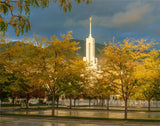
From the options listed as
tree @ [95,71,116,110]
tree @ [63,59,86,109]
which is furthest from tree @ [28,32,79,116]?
tree @ [95,71,116,110]

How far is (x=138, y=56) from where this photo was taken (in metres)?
28.9

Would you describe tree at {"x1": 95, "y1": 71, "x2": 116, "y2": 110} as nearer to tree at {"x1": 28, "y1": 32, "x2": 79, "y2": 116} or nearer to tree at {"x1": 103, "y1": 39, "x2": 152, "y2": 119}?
tree at {"x1": 103, "y1": 39, "x2": 152, "y2": 119}

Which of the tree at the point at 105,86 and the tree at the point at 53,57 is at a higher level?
the tree at the point at 53,57

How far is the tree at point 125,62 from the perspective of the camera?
28703 millimetres

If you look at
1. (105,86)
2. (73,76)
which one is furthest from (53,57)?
(105,86)

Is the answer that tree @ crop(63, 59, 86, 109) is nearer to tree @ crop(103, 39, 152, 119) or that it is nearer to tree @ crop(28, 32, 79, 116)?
tree @ crop(28, 32, 79, 116)

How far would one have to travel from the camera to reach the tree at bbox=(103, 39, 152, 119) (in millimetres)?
28703

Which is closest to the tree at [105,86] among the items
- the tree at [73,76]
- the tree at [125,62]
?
the tree at [125,62]

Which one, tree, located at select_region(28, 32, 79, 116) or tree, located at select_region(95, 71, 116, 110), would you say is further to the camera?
tree, located at select_region(28, 32, 79, 116)

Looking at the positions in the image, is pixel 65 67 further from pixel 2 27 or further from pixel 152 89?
pixel 2 27

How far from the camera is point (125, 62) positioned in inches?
1145

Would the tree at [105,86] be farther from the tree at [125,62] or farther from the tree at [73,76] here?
the tree at [73,76]

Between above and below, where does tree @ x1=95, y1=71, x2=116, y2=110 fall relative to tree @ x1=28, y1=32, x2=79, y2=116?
below

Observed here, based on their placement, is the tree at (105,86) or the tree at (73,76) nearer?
the tree at (105,86)
